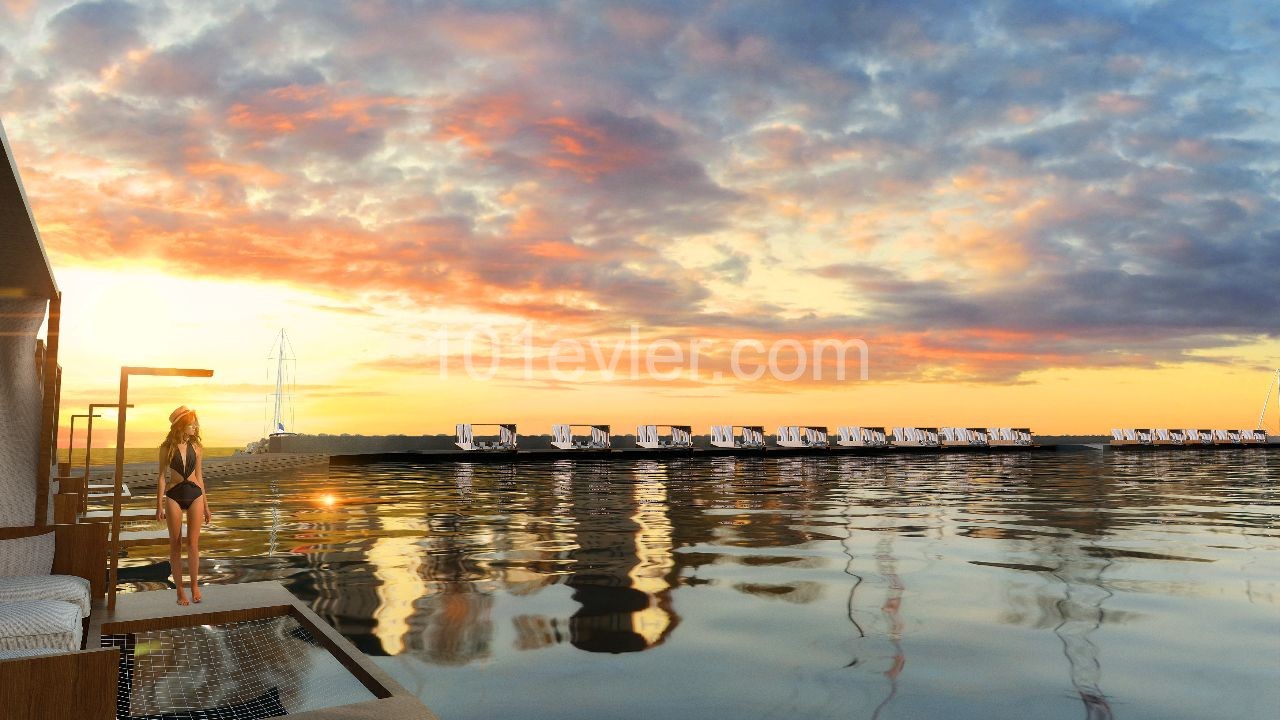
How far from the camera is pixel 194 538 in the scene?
6695mm

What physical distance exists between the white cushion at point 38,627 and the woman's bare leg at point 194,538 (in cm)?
157

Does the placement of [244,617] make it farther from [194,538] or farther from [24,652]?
[24,652]

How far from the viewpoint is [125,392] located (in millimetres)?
6719

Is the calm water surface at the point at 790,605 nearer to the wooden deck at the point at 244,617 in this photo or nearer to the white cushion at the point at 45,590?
the wooden deck at the point at 244,617

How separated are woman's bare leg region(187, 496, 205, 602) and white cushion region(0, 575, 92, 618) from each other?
0.74 metres

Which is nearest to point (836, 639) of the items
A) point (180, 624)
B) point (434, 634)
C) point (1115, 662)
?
point (1115, 662)

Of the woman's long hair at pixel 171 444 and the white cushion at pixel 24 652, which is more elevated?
the woman's long hair at pixel 171 444

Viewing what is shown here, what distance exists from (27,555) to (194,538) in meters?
1.22

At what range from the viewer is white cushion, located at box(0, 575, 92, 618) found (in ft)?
16.3

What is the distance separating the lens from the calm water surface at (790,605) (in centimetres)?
487

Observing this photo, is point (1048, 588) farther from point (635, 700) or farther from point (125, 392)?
point (125, 392)

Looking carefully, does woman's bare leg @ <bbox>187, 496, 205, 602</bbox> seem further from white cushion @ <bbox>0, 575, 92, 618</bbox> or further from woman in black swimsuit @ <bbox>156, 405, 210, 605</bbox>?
white cushion @ <bbox>0, 575, 92, 618</bbox>

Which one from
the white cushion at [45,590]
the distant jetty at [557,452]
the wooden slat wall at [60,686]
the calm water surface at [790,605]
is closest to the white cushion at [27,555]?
the white cushion at [45,590]

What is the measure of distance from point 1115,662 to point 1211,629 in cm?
162
